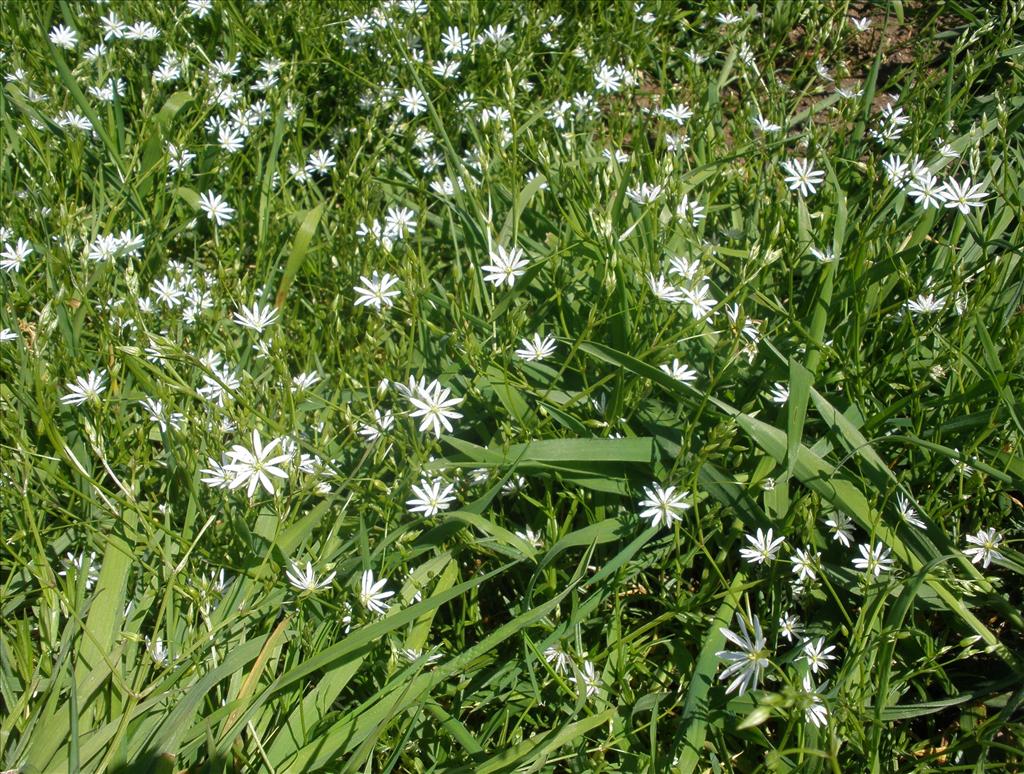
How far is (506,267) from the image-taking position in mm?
2547

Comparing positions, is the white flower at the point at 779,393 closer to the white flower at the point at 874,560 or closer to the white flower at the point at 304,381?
the white flower at the point at 874,560

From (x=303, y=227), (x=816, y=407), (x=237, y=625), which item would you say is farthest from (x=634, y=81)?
(x=237, y=625)

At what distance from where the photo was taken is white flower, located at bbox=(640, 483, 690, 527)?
2.12 meters

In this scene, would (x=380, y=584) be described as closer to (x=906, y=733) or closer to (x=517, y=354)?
(x=517, y=354)

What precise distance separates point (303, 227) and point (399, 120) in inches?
31.6

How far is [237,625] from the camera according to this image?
211 centimetres

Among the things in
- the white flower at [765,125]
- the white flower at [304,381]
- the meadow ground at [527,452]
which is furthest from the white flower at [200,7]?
the white flower at [765,125]

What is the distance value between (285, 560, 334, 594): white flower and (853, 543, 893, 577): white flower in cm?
120

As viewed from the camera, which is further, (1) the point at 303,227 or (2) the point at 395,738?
(1) the point at 303,227

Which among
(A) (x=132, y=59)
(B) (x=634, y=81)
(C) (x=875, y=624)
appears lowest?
(C) (x=875, y=624)

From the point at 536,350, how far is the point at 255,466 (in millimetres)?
828

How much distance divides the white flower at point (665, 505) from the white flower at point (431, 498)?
0.47m

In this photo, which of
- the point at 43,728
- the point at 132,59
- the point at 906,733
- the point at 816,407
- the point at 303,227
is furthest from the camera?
the point at 132,59

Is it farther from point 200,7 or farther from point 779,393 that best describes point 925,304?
point 200,7
